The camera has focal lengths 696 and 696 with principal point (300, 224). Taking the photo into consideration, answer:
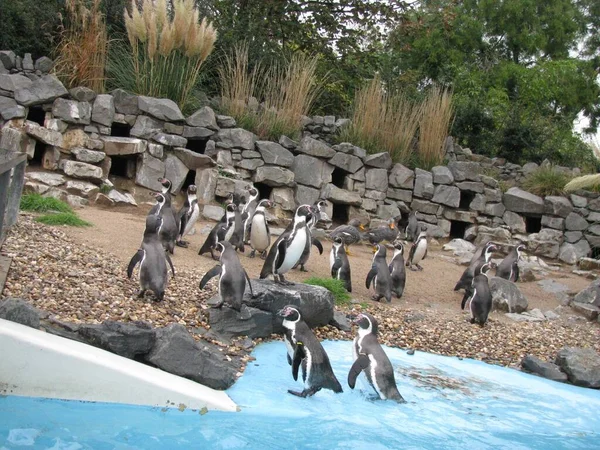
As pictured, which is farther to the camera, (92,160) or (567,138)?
(567,138)

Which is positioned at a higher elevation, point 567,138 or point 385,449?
point 567,138

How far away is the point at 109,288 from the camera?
5840 mm

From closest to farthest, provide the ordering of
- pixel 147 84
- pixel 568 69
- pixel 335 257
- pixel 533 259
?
pixel 335 257 → pixel 147 84 → pixel 533 259 → pixel 568 69

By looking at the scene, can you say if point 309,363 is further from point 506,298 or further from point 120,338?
point 506,298

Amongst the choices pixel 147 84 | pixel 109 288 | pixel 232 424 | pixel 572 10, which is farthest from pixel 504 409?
pixel 572 10

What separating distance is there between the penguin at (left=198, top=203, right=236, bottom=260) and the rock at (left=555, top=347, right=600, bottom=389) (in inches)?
157

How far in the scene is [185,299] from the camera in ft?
20.1

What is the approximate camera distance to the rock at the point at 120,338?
4.56 meters

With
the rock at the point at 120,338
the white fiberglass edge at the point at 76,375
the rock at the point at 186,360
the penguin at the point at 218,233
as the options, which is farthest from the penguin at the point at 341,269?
the white fiberglass edge at the point at 76,375

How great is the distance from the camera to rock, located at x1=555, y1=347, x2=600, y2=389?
6.14m

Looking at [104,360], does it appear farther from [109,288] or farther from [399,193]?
[399,193]

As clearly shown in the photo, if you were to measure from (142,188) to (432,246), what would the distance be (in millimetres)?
5620

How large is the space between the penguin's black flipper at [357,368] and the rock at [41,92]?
8208 millimetres

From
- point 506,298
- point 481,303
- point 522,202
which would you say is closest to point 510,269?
point 506,298
